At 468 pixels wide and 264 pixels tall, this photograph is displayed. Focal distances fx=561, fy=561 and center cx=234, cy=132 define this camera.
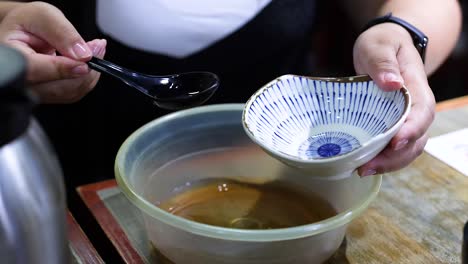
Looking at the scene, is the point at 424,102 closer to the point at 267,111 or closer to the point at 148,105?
the point at 267,111

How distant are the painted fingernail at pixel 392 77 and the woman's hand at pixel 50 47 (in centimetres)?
41

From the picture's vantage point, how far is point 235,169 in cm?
89

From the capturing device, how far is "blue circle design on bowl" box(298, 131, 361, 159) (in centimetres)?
76

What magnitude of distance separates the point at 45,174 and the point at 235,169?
1.42ft

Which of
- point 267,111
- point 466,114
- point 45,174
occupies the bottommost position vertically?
point 466,114

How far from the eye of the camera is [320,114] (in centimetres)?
83

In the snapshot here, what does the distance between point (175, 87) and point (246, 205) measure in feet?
0.69

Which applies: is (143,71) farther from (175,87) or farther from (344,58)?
(344,58)

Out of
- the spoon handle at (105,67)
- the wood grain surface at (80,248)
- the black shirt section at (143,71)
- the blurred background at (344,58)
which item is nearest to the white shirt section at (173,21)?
the black shirt section at (143,71)

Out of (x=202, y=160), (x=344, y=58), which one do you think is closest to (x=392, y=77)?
(x=202, y=160)

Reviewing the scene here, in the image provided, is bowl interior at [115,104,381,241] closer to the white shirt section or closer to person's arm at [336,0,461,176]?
person's arm at [336,0,461,176]

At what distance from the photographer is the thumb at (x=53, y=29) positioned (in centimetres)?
77

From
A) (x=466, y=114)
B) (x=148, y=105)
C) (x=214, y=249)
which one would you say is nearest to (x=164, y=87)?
(x=214, y=249)

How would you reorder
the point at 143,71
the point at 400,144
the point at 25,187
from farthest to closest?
the point at 143,71 < the point at 400,144 < the point at 25,187
